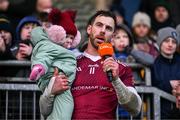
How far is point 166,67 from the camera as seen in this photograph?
28.9 ft

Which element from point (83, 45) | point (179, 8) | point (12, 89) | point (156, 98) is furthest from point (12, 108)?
point (179, 8)

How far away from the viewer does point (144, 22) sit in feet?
35.5

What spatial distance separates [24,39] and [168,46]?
5.84 ft

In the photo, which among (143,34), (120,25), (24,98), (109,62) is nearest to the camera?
(109,62)

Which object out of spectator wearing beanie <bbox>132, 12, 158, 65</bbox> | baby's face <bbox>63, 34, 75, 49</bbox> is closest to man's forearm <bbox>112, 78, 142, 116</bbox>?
baby's face <bbox>63, 34, 75, 49</bbox>

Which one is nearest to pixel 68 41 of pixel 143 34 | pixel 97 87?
pixel 97 87

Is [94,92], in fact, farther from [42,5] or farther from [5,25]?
[42,5]

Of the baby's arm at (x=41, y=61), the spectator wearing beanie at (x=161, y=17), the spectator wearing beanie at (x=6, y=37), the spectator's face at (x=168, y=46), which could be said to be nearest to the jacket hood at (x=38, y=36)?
the baby's arm at (x=41, y=61)

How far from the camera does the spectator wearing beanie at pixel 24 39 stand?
880 centimetres

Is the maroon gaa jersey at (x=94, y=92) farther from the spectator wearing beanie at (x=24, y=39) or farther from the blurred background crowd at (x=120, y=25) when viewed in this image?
the spectator wearing beanie at (x=24, y=39)

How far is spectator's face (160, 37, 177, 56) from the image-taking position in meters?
8.98

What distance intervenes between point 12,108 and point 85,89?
160 centimetres

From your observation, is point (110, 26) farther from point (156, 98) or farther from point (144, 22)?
point (144, 22)

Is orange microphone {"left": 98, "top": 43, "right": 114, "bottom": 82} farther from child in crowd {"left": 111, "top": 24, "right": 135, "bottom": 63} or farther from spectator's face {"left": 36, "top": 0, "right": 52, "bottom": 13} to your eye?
spectator's face {"left": 36, "top": 0, "right": 52, "bottom": 13}
